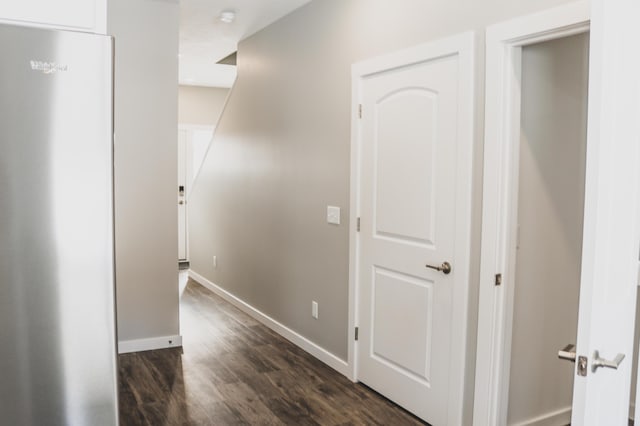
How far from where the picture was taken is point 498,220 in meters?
2.47

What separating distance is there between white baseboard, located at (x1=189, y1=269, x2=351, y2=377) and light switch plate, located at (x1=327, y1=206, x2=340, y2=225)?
934mm

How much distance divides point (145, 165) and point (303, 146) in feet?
3.92

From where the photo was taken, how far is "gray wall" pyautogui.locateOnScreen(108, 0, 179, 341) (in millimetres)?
3967

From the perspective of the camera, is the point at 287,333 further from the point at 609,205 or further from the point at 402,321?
the point at 609,205

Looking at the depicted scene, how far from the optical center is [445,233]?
9.05 feet

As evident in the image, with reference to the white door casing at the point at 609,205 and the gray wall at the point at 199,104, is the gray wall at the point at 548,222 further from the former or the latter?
the gray wall at the point at 199,104

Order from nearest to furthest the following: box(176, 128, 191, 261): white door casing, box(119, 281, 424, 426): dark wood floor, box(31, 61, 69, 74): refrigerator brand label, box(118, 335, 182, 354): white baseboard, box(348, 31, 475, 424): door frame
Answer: box(31, 61, 69, 74): refrigerator brand label, box(348, 31, 475, 424): door frame, box(119, 281, 424, 426): dark wood floor, box(118, 335, 182, 354): white baseboard, box(176, 128, 191, 261): white door casing

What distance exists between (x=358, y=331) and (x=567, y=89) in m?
1.86

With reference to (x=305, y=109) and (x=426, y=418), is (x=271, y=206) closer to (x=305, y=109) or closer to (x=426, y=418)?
(x=305, y=109)

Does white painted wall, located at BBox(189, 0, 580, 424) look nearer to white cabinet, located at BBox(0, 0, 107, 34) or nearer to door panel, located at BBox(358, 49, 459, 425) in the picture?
Result: door panel, located at BBox(358, 49, 459, 425)

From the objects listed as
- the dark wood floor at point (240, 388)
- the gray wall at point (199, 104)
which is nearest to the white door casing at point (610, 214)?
the dark wood floor at point (240, 388)

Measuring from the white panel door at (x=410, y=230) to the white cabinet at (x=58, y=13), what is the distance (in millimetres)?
1630

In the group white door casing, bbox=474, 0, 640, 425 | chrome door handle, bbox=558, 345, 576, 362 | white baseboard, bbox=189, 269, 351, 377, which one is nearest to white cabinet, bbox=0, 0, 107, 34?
white door casing, bbox=474, 0, 640, 425

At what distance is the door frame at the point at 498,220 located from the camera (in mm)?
2422
